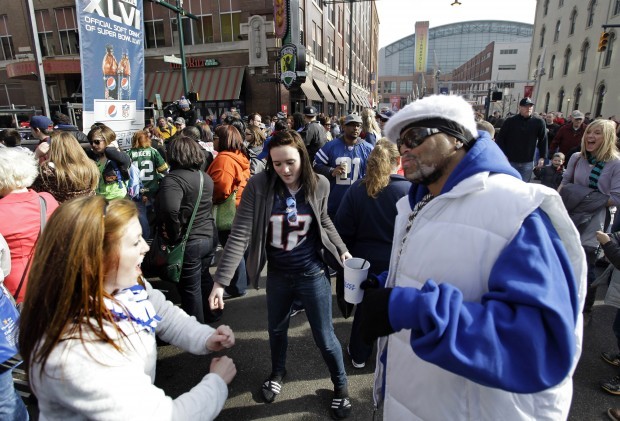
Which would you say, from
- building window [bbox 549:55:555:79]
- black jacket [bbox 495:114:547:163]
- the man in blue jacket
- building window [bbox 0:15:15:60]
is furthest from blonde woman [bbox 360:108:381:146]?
building window [bbox 549:55:555:79]

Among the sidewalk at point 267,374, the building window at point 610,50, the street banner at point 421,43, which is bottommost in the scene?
the sidewalk at point 267,374

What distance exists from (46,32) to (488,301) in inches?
1143

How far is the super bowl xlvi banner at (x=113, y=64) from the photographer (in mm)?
4812

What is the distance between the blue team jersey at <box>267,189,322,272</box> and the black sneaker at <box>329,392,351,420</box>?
102 cm

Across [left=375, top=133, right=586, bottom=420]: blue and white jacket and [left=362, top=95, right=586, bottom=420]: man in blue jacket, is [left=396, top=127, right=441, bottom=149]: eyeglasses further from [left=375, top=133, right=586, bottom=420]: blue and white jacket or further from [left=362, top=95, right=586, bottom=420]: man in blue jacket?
[left=375, top=133, right=586, bottom=420]: blue and white jacket

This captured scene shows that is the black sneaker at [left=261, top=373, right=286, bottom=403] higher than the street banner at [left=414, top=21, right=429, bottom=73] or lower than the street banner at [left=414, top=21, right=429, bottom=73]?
lower

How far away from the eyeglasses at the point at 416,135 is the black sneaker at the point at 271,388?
229 centimetres

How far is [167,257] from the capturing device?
10.3ft

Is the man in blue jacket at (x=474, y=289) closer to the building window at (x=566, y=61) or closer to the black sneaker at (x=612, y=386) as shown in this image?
the black sneaker at (x=612, y=386)

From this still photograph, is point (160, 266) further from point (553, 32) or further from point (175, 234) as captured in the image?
point (553, 32)

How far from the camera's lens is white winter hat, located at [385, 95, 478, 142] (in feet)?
3.99

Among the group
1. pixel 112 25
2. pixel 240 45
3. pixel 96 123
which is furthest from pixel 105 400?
pixel 240 45

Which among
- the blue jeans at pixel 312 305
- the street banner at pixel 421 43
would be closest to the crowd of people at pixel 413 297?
the blue jeans at pixel 312 305

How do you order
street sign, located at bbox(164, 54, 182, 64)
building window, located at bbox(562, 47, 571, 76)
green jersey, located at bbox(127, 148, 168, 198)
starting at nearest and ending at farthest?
green jersey, located at bbox(127, 148, 168, 198) → street sign, located at bbox(164, 54, 182, 64) → building window, located at bbox(562, 47, 571, 76)
